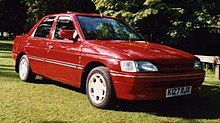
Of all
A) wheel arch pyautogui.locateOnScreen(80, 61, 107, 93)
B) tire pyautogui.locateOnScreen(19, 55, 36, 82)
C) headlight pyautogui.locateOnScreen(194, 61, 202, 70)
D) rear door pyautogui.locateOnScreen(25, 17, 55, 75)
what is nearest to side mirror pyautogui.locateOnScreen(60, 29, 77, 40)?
wheel arch pyautogui.locateOnScreen(80, 61, 107, 93)

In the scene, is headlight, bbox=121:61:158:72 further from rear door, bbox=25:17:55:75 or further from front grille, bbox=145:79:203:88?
rear door, bbox=25:17:55:75

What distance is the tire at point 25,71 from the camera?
273 inches

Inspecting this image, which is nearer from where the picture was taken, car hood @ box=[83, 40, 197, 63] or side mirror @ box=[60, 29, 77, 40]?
car hood @ box=[83, 40, 197, 63]

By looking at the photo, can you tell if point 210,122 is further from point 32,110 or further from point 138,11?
point 138,11

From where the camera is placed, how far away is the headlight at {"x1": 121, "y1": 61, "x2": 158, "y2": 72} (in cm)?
447

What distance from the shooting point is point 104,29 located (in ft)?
18.9

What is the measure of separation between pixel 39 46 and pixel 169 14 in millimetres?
8943

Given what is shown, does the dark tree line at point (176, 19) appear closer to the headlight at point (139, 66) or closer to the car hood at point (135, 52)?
the car hood at point (135, 52)

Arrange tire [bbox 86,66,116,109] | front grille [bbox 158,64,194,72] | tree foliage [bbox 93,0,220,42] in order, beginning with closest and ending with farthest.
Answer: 1. front grille [bbox 158,64,194,72]
2. tire [bbox 86,66,116,109]
3. tree foliage [bbox 93,0,220,42]

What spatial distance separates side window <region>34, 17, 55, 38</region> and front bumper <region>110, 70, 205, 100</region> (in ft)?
7.64

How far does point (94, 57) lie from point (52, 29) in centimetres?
166

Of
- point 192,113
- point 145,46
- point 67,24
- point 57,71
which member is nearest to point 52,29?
point 67,24

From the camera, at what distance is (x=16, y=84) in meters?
6.75

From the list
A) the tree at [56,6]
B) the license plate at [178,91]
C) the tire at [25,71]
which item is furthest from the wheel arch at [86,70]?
the tree at [56,6]
